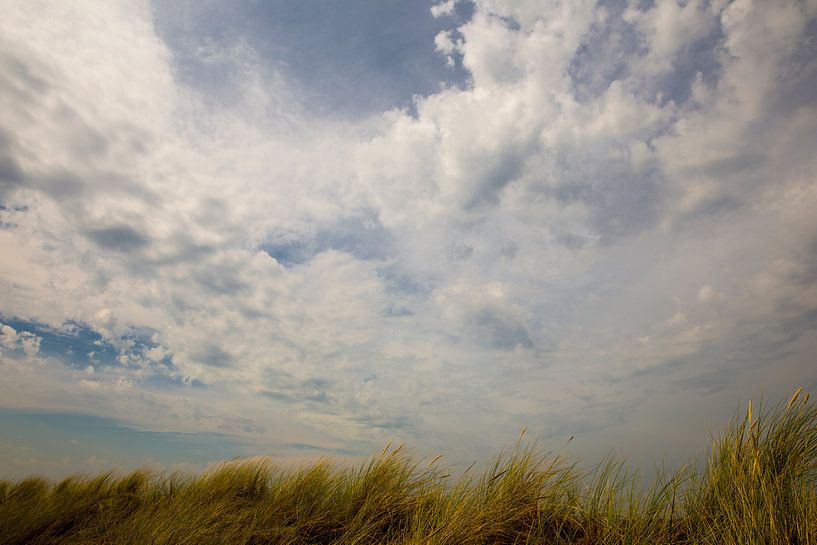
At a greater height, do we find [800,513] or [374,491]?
[800,513]

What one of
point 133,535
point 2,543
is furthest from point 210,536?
point 2,543

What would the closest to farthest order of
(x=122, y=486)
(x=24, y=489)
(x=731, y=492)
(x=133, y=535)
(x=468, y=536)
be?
(x=731, y=492) → (x=468, y=536) → (x=133, y=535) → (x=122, y=486) → (x=24, y=489)

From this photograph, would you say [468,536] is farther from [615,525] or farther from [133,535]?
[133,535]

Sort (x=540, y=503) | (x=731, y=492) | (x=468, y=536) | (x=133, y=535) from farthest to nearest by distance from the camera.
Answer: (x=133, y=535)
(x=540, y=503)
(x=468, y=536)
(x=731, y=492)

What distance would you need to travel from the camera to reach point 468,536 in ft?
13.3

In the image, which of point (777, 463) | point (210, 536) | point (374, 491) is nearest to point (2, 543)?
point (210, 536)

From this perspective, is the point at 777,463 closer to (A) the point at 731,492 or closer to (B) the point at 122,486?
(A) the point at 731,492

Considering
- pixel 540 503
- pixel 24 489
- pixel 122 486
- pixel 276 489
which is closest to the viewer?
pixel 540 503

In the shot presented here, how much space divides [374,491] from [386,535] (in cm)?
97

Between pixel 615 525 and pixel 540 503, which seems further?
pixel 540 503

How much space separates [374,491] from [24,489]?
9.40 metres

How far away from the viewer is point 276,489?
699cm

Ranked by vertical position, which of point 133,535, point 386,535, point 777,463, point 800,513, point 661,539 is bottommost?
point 133,535

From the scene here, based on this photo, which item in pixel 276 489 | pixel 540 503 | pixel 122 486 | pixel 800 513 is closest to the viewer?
pixel 800 513
